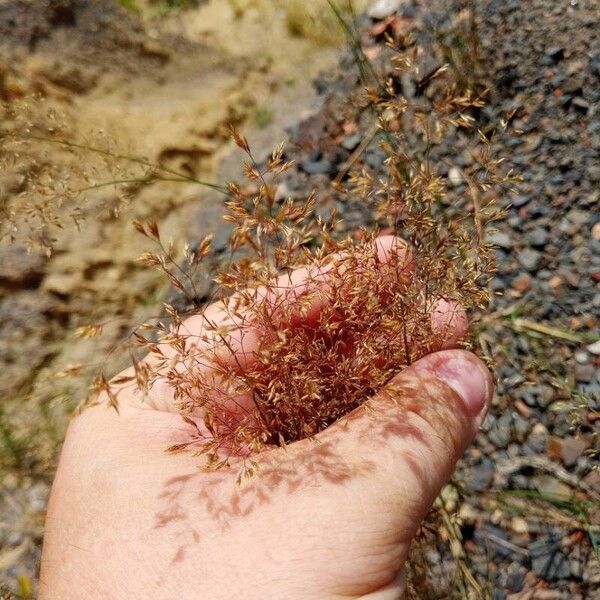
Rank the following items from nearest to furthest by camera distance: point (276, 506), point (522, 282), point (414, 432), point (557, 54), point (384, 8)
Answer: point (276, 506), point (414, 432), point (522, 282), point (557, 54), point (384, 8)

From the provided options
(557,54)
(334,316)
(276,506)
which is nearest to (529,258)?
(557,54)

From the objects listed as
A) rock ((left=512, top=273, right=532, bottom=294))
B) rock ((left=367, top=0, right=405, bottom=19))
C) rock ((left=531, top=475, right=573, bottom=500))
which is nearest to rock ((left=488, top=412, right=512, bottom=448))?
rock ((left=531, top=475, right=573, bottom=500))

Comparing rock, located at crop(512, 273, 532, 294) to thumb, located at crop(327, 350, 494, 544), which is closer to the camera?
thumb, located at crop(327, 350, 494, 544)

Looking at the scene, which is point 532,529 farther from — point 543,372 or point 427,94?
point 427,94

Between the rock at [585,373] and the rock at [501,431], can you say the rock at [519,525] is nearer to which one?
the rock at [501,431]

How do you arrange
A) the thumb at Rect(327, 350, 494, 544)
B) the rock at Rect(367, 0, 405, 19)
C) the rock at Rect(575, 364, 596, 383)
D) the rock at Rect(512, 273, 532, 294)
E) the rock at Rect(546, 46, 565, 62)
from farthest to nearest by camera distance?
the rock at Rect(367, 0, 405, 19) → the rock at Rect(546, 46, 565, 62) → the rock at Rect(512, 273, 532, 294) → the rock at Rect(575, 364, 596, 383) → the thumb at Rect(327, 350, 494, 544)

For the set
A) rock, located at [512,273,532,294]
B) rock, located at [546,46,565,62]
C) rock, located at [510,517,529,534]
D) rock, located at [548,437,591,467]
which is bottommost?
rock, located at [510,517,529,534]

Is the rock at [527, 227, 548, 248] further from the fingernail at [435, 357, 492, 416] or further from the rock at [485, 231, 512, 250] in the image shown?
the fingernail at [435, 357, 492, 416]

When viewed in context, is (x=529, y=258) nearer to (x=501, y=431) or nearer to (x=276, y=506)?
(x=501, y=431)
